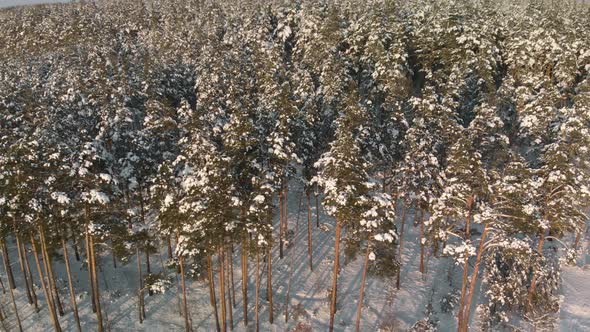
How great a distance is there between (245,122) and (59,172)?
9811 millimetres

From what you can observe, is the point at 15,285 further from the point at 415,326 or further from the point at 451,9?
the point at 451,9

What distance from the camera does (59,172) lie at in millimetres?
21109

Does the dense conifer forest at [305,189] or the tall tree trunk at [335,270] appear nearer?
the dense conifer forest at [305,189]

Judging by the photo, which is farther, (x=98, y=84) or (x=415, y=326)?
(x=98, y=84)

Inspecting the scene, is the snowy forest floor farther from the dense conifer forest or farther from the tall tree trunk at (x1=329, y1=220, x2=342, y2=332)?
the tall tree trunk at (x1=329, y1=220, x2=342, y2=332)

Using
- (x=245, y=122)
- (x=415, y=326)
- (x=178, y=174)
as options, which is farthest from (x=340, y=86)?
(x=415, y=326)

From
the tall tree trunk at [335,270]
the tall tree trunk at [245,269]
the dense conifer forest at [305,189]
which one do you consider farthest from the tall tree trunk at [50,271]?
the tall tree trunk at [335,270]

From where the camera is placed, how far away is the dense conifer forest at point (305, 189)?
22031mm

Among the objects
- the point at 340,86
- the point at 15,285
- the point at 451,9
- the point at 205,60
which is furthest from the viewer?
the point at 451,9

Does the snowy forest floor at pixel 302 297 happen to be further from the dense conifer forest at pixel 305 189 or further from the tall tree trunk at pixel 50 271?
the tall tree trunk at pixel 50 271

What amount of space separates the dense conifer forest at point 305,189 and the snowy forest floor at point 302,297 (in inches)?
6.3

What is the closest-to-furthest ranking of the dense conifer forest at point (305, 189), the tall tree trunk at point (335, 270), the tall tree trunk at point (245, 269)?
1. the dense conifer forest at point (305, 189)
2. the tall tree trunk at point (245, 269)
3. the tall tree trunk at point (335, 270)

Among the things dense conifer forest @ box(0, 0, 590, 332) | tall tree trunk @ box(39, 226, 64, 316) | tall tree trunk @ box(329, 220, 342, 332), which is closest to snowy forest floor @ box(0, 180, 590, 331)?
dense conifer forest @ box(0, 0, 590, 332)

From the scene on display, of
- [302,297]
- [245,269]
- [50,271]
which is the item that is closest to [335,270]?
[245,269]
